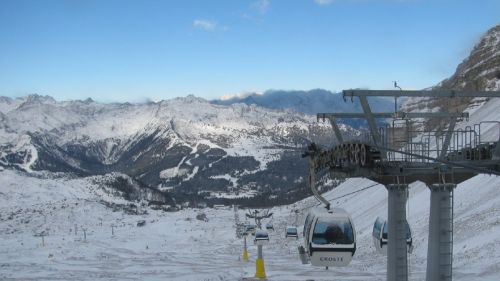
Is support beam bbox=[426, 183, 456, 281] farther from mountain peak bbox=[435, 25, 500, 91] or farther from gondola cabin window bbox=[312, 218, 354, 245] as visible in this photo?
mountain peak bbox=[435, 25, 500, 91]

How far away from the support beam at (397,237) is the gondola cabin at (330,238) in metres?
1.93

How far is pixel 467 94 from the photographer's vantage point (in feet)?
63.5

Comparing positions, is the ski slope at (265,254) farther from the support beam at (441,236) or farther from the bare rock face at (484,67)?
the bare rock face at (484,67)

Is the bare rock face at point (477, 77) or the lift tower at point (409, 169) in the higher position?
the bare rock face at point (477, 77)

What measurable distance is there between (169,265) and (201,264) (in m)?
3.41

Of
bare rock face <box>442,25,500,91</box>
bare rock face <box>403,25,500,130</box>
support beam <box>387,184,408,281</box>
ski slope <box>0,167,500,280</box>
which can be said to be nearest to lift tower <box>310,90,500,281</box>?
support beam <box>387,184,408,281</box>

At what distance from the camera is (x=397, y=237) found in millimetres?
22406

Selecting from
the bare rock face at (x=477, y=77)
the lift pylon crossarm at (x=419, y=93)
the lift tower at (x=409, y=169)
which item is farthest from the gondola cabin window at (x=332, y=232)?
the bare rock face at (x=477, y=77)

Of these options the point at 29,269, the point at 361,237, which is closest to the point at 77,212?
the point at 29,269

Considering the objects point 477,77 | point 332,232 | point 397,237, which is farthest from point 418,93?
point 477,77

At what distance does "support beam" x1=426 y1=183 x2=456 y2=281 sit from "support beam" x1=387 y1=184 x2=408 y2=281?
1.23 meters

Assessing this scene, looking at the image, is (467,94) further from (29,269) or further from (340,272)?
(29,269)

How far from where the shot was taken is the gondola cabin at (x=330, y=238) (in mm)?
24078

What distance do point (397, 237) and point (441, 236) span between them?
193cm
